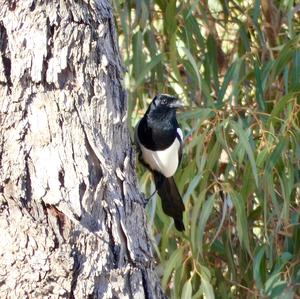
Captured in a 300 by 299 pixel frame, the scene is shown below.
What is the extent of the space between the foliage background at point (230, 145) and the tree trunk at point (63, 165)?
95 centimetres

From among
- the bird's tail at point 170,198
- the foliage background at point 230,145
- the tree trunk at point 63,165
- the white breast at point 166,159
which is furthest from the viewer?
the white breast at point 166,159

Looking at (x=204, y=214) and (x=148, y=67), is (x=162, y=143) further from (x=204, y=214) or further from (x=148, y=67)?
(x=204, y=214)

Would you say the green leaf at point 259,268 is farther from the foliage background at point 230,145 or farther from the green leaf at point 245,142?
the green leaf at point 245,142

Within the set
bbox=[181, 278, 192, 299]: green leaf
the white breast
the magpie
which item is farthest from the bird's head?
bbox=[181, 278, 192, 299]: green leaf

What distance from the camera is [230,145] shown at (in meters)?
3.40

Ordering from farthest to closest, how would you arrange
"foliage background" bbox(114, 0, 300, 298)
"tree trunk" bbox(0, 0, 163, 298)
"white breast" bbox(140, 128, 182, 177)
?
"white breast" bbox(140, 128, 182, 177) < "foliage background" bbox(114, 0, 300, 298) < "tree trunk" bbox(0, 0, 163, 298)

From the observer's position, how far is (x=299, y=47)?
130 inches

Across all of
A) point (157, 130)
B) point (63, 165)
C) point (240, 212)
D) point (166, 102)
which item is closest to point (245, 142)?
point (240, 212)

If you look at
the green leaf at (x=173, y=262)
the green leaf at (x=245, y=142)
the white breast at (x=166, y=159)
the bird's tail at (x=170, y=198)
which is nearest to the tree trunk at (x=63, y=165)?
the green leaf at (x=245, y=142)

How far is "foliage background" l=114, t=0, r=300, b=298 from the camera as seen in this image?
3152 millimetres

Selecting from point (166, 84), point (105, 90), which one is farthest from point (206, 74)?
point (105, 90)

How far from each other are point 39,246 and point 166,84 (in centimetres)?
184

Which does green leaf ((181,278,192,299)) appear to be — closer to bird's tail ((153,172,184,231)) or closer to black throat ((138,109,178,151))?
bird's tail ((153,172,184,231))

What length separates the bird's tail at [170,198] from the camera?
336 centimetres
